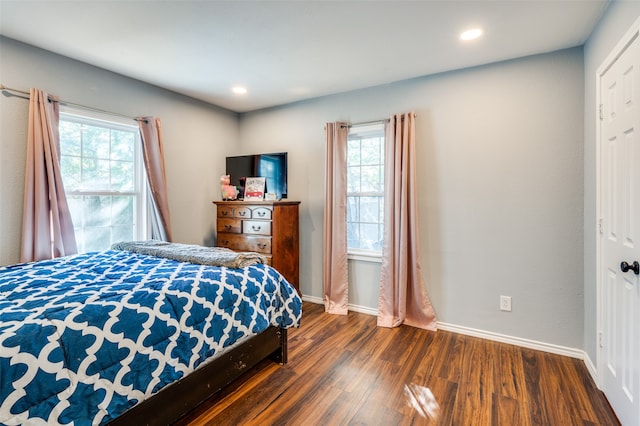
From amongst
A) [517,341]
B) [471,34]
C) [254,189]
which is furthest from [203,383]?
[471,34]

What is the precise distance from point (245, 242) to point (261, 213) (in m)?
0.39

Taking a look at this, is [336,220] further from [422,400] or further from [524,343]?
[524,343]

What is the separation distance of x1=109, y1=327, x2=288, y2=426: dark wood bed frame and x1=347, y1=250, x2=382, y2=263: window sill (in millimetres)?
1361

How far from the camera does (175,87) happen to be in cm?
329

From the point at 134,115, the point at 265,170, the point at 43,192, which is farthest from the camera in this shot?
the point at 265,170

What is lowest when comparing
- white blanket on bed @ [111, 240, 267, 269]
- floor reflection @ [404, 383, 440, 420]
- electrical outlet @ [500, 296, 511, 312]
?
floor reflection @ [404, 383, 440, 420]

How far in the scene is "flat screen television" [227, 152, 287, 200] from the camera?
3.60m

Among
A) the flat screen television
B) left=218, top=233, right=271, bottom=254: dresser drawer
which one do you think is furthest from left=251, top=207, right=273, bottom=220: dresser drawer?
the flat screen television

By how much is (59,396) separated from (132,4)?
83.1 inches

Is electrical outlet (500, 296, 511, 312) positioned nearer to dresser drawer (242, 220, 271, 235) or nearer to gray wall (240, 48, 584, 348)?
gray wall (240, 48, 584, 348)

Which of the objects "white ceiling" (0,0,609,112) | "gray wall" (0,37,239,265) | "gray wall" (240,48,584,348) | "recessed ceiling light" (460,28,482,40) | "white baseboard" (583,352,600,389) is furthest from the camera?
"gray wall" (240,48,584,348)

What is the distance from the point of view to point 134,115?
3.08m

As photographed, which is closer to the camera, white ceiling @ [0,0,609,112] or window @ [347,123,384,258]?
white ceiling @ [0,0,609,112]

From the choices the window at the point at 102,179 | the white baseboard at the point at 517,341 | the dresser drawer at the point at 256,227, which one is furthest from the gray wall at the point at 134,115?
the white baseboard at the point at 517,341
